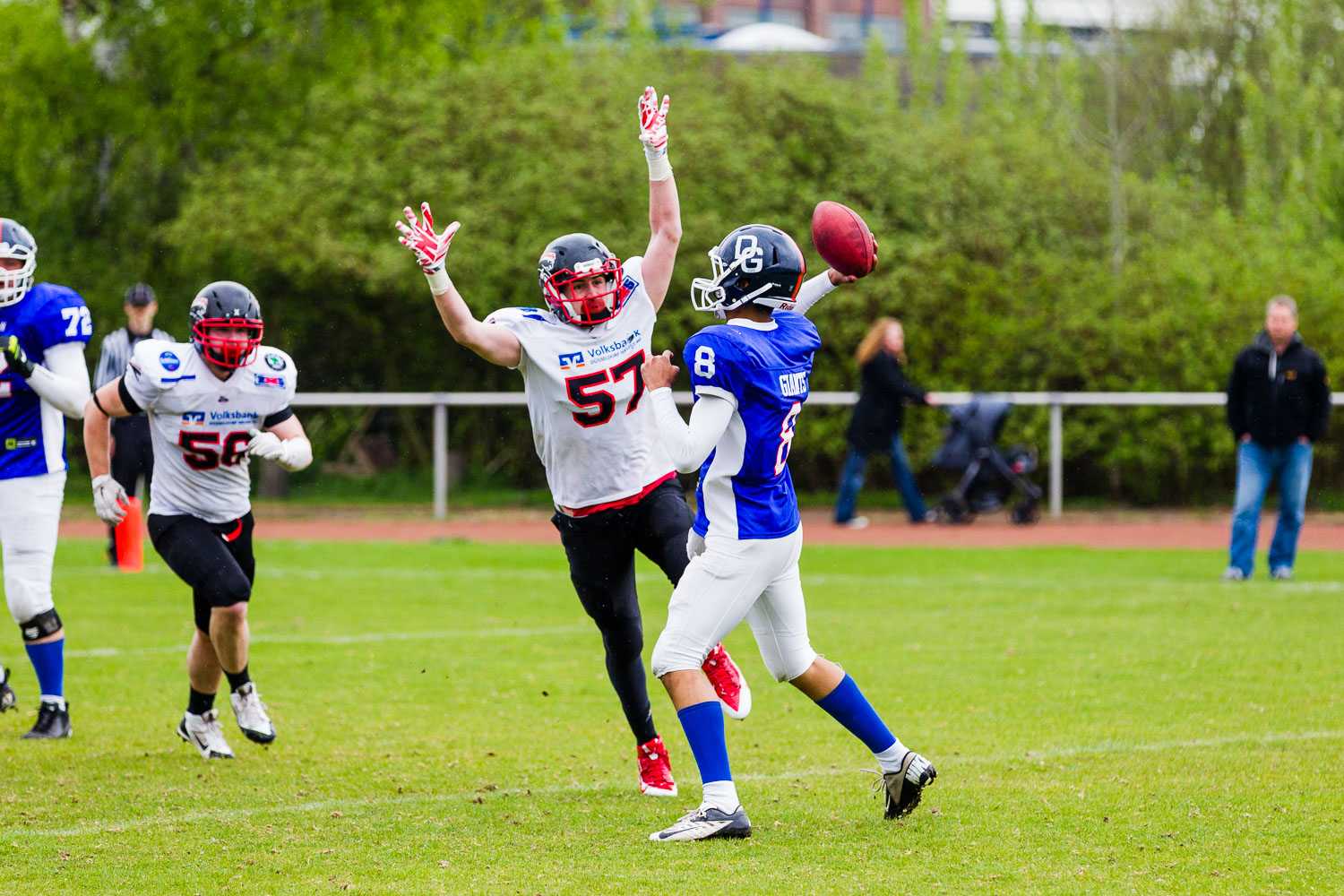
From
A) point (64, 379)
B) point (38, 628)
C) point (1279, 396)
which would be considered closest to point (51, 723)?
point (38, 628)

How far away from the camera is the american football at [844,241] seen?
5.66 m

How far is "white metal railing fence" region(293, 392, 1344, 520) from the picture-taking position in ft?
59.3

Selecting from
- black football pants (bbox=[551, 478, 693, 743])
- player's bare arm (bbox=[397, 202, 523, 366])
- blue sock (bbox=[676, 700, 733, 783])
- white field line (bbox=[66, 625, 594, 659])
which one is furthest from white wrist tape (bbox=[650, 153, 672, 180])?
white field line (bbox=[66, 625, 594, 659])

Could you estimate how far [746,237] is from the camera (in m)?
5.23

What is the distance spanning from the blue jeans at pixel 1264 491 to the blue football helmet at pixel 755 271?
7.62 metres

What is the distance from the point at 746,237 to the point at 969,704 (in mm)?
3149

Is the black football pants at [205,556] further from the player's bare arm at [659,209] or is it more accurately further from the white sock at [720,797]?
the white sock at [720,797]

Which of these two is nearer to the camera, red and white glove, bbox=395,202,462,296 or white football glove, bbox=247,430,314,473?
red and white glove, bbox=395,202,462,296

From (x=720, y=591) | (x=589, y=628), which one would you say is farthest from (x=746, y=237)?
(x=589, y=628)

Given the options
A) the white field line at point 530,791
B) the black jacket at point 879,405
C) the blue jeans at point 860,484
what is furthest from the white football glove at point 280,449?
the blue jeans at point 860,484

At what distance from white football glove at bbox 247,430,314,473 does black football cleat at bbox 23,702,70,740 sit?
5.09 ft

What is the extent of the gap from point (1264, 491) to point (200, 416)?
8.44m

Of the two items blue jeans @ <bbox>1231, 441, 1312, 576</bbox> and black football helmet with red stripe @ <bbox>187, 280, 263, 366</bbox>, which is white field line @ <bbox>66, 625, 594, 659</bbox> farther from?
blue jeans @ <bbox>1231, 441, 1312, 576</bbox>

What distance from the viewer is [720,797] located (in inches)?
202
